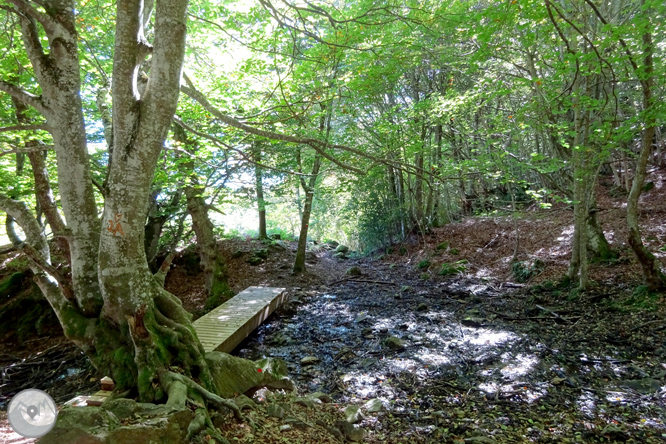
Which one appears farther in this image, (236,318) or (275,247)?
(275,247)

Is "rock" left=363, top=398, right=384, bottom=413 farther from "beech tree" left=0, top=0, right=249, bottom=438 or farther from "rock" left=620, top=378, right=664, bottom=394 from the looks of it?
"rock" left=620, top=378, right=664, bottom=394

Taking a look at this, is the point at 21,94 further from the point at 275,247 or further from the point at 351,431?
the point at 275,247

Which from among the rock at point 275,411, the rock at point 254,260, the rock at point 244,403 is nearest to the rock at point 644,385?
the rock at point 275,411

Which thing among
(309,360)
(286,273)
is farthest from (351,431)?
(286,273)

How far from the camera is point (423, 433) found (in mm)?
3773

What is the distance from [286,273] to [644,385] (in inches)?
427

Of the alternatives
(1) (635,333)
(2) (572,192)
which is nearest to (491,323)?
(1) (635,333)

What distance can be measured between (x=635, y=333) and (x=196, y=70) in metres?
10.4

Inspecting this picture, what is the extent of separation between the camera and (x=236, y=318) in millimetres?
7148

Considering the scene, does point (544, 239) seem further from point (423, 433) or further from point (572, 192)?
point (423, 433)

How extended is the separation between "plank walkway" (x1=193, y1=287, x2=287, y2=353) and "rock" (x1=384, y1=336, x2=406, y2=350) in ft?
9.38

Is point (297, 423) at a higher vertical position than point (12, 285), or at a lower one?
lower

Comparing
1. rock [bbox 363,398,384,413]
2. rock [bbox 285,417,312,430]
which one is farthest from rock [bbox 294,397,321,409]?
rock [bbox 363,398,384,413]

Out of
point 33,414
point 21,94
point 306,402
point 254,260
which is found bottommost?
point 306,402
